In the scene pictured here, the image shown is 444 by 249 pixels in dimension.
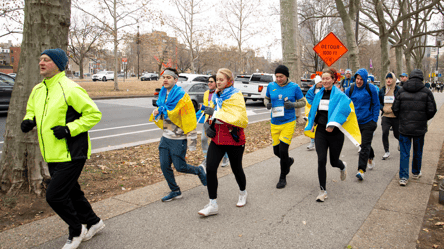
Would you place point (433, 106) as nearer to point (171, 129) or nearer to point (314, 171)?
point (314, 171)

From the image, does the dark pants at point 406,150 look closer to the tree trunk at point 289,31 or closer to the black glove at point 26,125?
the black glove at point 26,125

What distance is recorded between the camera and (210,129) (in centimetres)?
397

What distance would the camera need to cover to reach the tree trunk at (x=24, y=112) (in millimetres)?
4367

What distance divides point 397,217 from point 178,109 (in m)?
3.00

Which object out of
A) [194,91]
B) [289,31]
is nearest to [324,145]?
[289,31]

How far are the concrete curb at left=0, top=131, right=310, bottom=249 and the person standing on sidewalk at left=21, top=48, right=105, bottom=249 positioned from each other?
19.3 inches

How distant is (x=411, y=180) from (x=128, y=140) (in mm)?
6660

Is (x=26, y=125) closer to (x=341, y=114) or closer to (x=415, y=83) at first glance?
(x=341, y=114)

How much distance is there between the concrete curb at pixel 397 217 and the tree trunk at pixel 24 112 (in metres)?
3.97

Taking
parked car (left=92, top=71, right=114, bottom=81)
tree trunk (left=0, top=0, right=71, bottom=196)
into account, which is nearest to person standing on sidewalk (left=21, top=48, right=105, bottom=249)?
tree trunk (left=0, top=0, right=71, bottom=196)

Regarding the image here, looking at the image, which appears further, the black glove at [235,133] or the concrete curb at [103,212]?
the black glove at [235,133]

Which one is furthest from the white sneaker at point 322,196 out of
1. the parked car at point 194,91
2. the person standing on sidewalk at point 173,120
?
the parked car at point 194,91

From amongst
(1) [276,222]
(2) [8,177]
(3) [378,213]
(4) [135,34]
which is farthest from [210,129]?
(4) [135,34]

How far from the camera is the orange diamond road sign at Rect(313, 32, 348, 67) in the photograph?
10.8 m
